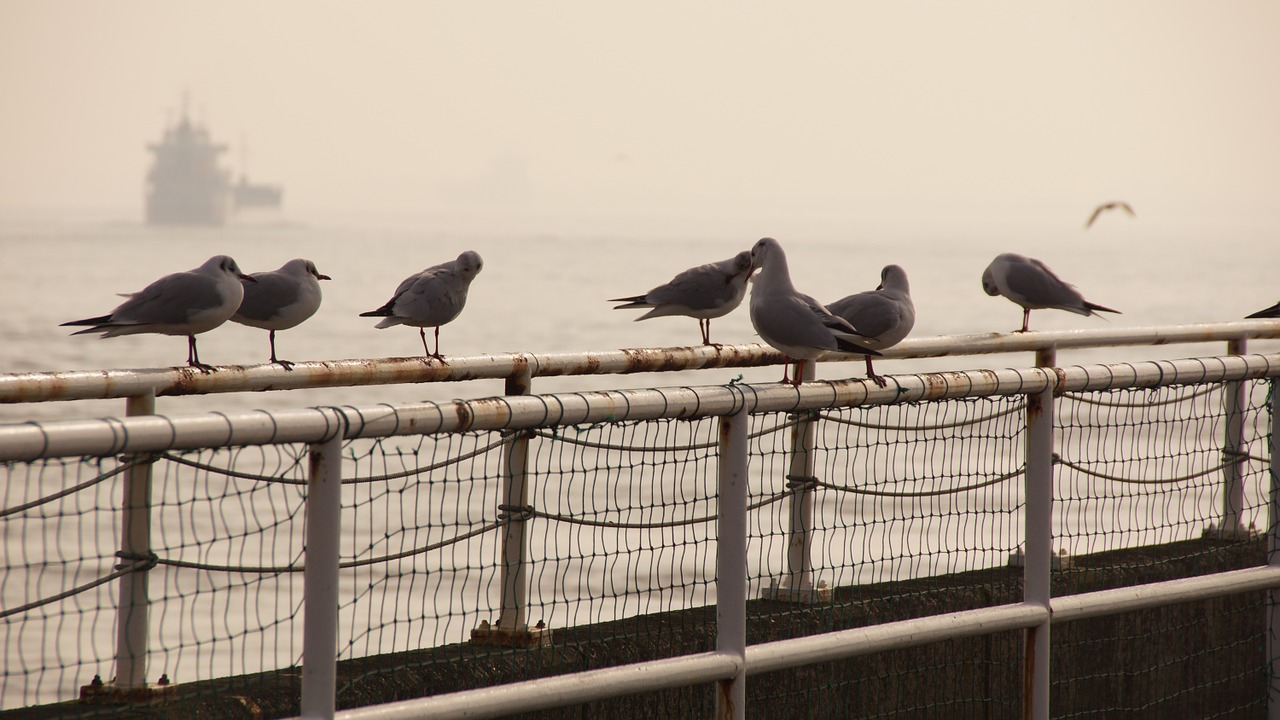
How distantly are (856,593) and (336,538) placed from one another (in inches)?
110

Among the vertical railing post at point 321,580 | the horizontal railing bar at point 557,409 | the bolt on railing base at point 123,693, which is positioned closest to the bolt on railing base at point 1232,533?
the horizontal railing bar at point 557,409

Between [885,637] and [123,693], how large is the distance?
6.30ft

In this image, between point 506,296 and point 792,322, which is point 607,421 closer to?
point 792,322

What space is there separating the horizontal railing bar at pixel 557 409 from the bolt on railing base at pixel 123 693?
138 cm

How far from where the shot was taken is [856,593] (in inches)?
199

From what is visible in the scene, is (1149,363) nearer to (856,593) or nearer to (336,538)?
(856,593)

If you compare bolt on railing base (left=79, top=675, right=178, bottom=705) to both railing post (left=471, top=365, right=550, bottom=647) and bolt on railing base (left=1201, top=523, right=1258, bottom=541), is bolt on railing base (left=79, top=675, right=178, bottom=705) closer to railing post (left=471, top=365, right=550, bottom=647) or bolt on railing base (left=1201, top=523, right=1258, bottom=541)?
railing post (left=471, top=365, right=550, bottom=647)

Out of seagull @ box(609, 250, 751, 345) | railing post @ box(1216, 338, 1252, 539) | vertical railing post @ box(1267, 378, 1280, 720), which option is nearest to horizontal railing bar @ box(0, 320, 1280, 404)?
railing post @ box(1216, 338, 1252, 539)

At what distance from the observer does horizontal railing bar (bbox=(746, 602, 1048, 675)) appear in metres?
3.45

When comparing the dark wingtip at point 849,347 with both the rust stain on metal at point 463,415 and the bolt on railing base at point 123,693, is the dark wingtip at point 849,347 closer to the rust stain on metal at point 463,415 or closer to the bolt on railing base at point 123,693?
the rust stain on metal at point 463,415

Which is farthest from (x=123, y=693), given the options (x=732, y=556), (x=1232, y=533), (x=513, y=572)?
(x=1232, y=533)

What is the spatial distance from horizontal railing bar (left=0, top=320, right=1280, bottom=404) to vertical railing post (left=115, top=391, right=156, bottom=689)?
0.39ft

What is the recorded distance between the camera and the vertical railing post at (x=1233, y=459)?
19.7 ft

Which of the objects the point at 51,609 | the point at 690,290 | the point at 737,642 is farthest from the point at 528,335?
the point at 737,642
